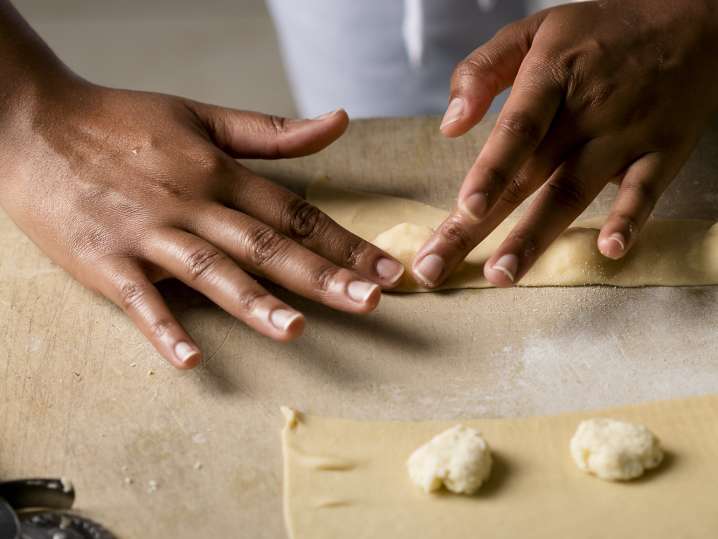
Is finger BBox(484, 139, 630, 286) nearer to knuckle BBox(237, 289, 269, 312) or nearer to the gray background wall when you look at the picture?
knuckle BBox(237, 289, 269, 312)

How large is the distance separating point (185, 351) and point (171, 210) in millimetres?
242

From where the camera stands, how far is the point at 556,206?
1315 mm

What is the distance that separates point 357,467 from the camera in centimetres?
109

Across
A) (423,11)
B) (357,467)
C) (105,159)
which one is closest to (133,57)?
(423,11)

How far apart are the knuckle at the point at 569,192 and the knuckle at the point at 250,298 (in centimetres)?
46

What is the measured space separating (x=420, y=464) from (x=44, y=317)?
0.64m

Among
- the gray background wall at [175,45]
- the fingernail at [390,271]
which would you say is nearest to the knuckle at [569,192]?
the fingernail at [390,271]

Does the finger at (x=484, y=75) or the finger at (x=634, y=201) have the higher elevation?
the finger at (x=484, y=75)

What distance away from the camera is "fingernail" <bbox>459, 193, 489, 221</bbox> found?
123 centimetres

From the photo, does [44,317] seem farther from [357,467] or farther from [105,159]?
[357,467]

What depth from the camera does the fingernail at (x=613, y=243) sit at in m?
1.29

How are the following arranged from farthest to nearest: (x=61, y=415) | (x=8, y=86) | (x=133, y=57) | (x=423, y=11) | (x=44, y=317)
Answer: (x=133, y=57)
(x=423, y=11)
(x=8, y=86)
(x=44, y=317)
(x=61, y=415)

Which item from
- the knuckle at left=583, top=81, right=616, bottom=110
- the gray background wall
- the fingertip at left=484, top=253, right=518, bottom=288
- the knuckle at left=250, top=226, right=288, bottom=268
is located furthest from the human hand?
the gray background wall

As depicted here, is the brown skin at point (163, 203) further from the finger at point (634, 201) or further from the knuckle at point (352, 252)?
the finger at point (634, 201)
